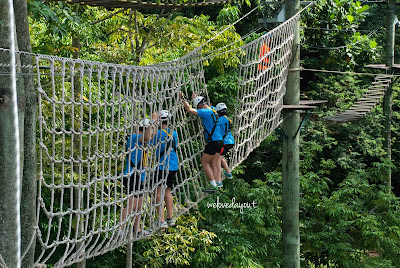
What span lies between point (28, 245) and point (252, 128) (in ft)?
9.73

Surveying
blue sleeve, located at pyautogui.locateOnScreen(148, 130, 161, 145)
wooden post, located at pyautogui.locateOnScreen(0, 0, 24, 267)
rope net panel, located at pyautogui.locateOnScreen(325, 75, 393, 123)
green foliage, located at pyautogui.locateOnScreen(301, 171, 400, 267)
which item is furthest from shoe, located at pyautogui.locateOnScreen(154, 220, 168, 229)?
green foliage, located at pyautogui.locateOnScreen(301, 171, 400, 267)

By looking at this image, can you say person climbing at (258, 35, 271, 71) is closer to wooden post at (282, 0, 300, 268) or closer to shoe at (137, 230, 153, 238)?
wooden post at (282, 0, 300, 268)

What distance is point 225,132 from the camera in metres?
4.58

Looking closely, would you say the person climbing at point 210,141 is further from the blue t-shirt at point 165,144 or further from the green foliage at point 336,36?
the green foliage at point 336,36

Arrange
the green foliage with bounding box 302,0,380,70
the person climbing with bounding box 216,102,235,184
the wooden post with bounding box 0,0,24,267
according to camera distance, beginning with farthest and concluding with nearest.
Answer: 1. the green foliage with bounding box 302,0,380,70
2. the person climbing with bounding box 216,102,235,184
3. the wooden post with bounding box 0,0,24,267

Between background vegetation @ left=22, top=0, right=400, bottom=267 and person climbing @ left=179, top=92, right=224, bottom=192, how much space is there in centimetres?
109

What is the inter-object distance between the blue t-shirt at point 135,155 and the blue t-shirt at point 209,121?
0.73m

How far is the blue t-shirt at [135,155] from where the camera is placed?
3.49 m

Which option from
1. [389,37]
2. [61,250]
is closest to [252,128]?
[61,250]

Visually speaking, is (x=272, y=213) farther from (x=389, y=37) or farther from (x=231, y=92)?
(x=389, y=37)

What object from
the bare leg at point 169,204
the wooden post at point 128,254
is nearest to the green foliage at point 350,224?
the wooden post at point 128,254

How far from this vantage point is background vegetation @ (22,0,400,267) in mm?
5891

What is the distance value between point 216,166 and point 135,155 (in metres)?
1.13

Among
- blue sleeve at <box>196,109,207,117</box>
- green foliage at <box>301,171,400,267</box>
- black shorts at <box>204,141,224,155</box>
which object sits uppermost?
blue sleeve at <box>196,109,207,117</box>
